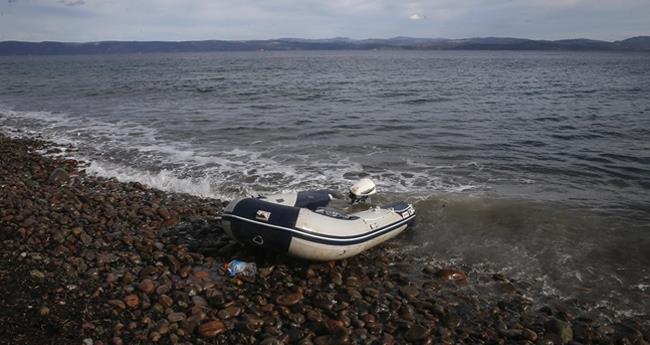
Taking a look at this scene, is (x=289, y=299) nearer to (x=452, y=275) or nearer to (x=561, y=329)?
(x=452, y=275)

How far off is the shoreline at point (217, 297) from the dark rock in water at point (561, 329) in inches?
0.7

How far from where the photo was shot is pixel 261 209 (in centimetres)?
789

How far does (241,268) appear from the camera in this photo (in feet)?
25.1

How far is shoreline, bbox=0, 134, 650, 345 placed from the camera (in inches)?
237

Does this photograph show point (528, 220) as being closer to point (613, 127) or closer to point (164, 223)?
point (164, 223)

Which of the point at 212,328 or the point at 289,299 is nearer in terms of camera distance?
the point at 212,328

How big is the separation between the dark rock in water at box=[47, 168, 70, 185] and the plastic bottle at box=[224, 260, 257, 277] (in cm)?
761

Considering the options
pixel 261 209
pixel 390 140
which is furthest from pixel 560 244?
pixel 390 140

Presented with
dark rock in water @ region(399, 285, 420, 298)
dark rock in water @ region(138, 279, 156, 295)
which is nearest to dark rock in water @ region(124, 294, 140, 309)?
dark rock in water @ region(138, 279, 156, 295)

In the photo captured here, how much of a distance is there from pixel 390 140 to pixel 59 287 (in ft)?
49.1

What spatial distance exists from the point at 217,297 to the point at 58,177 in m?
8.62

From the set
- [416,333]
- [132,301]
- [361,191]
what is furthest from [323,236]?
[132,301]

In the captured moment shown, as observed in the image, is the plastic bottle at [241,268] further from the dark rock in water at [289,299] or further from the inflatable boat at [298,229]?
the dark rock in water at [289,299]

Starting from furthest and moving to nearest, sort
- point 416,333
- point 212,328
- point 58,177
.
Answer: point 58,177 < point 416,333 < point 212,328
